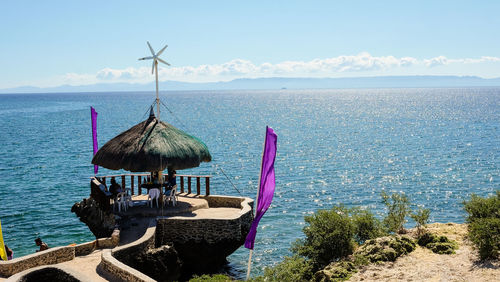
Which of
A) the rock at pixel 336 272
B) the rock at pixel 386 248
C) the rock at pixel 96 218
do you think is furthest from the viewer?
the rock at pixel 96 218

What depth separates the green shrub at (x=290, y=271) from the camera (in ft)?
58.5

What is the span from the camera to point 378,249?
19.0 metres

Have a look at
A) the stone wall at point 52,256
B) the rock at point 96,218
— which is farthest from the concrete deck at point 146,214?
the rock at point 96,218

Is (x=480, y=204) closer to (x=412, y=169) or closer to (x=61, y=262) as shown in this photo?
(x=61, y=262)

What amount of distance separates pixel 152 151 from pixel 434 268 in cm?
1229

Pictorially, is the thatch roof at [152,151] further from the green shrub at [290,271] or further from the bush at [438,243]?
the bush at [438,243]

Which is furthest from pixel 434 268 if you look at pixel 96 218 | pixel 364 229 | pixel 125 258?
pixel 96 218

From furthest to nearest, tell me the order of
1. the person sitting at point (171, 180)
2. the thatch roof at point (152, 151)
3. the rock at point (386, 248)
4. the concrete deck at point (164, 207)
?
the person sitting at point (171, 180), the concrete deck at point (164, 207), the thatch roof at point (152, 151), the rock at point (386, 248)

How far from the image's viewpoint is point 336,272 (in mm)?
17969

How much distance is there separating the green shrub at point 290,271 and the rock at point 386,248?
2.11 m

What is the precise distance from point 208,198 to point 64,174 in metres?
24.7

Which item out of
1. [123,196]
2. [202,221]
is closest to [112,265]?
[202,221]

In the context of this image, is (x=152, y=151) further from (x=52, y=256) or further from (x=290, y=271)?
(x=290, y=271)

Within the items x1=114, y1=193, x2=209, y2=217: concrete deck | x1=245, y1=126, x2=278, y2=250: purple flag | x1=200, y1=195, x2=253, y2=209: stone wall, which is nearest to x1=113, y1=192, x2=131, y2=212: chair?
x1=114, y1=193, x2=209, y2=217: concrete deck
